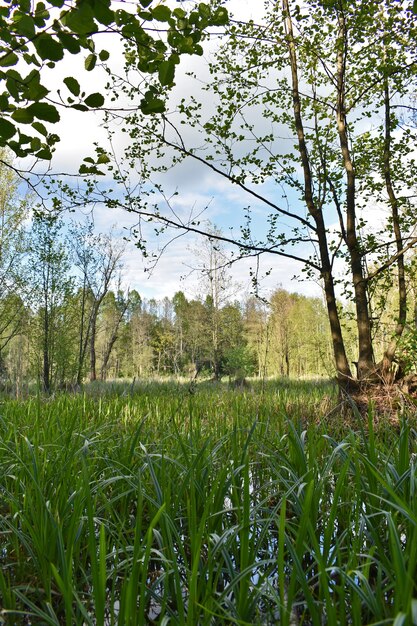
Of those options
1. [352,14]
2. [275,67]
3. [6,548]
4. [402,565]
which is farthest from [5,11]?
[275,67]

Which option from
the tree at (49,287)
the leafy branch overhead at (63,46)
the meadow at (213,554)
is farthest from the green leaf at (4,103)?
the tree at (49,287)

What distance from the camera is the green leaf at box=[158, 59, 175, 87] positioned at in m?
1.64

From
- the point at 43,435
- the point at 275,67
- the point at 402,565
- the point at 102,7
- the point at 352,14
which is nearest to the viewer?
the point at 402,565

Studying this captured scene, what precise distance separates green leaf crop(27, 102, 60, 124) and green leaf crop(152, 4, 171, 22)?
1.87 ft

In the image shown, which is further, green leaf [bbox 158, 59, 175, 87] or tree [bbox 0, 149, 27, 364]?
tree [bbox 0, 149, 27, 364]

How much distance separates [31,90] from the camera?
5.17ft

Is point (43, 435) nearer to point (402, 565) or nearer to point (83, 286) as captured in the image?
point (402, 565)

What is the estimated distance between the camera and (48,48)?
1543 millimetres

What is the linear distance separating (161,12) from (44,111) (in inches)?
24.7

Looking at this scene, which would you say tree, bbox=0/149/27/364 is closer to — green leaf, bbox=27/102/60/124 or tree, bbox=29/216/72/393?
tree, bbox=29/216/72/393

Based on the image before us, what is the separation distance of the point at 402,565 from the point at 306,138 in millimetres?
7192

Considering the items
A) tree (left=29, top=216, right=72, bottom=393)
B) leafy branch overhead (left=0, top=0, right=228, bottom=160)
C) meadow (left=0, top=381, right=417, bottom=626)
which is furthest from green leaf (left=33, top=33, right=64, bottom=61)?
tree (left=29, top=216, right=72, bottom=393)

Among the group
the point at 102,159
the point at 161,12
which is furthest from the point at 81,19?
the point at 102,159

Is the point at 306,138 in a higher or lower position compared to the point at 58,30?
higher
